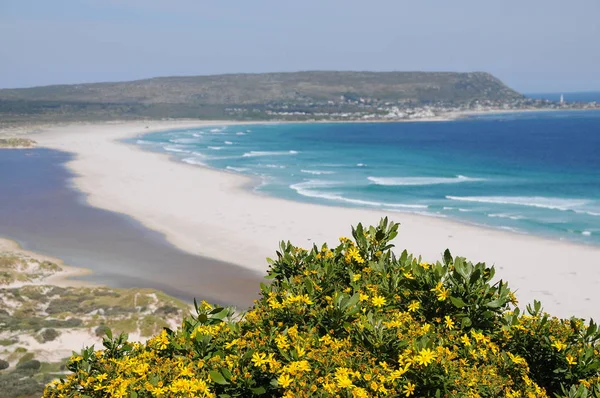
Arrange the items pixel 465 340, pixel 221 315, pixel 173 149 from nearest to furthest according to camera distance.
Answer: pixel 465 340, pixel 221 315, pixel 173 149

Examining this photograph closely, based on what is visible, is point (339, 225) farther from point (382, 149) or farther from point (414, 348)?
point (382, 149)

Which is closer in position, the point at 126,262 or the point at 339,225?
the point at 126,262

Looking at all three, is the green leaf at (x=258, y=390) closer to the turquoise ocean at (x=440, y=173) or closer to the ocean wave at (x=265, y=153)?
the turquoise ocean at (x=440, y=173)

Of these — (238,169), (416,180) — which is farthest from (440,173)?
(238,169)

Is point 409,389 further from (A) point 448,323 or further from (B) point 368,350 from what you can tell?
(A) point 448,323

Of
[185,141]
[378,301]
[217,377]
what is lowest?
[185,141]

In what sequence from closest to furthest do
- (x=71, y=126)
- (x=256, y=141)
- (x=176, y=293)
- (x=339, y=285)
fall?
1. (x=339, y=285)
2. (x=176, y=293)
3. (x=256, y=141)
4. (x=71, y=126)

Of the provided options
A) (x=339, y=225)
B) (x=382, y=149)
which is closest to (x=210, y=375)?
(x=339, y=225)
